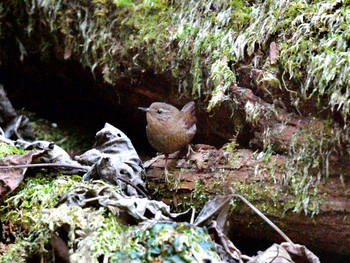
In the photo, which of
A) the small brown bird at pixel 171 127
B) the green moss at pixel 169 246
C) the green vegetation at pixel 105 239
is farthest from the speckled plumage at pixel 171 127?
the green moss at pixel 169 246

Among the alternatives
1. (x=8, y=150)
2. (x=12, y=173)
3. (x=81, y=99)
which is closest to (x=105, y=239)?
(x=12, y=173)

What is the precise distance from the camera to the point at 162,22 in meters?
3.75

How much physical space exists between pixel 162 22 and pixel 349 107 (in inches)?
77.2

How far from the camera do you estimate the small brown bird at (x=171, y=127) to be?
348 cm

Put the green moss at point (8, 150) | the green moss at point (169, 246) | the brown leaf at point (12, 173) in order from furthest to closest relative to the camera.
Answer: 1. the green moss at point (8, 150)
2. the brown leaf at point (12, 173)
3. the green moss at point (169, 246)

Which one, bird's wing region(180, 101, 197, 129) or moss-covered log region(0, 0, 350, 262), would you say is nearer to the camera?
moss-covered log region(0, 0, 350, 262)

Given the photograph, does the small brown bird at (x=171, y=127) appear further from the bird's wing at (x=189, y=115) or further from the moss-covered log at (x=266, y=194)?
the moss-covered log at (x=266, y=194)

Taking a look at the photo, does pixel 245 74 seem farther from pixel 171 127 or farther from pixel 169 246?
pixel 169 246

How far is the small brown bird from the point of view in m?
3.48

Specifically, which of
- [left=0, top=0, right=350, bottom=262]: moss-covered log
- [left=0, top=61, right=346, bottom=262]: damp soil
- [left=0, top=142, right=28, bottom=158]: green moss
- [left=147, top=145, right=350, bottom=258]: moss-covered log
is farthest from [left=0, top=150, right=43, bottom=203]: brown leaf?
[left=0, top=61, right=346, bottom=262]: damp soil

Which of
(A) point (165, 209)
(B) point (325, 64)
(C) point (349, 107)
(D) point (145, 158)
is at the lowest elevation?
(D) point (145, 158)

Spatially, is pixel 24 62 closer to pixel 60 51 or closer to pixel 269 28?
pixel 60 51

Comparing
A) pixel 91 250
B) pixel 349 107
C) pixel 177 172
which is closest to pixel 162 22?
pixel 177 172

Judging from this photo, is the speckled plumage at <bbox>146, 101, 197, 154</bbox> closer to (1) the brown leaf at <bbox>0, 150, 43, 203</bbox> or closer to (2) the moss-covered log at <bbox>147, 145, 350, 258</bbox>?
(2) the moss-covered log at <bbox>147, 145, 350, 258</bbox>
